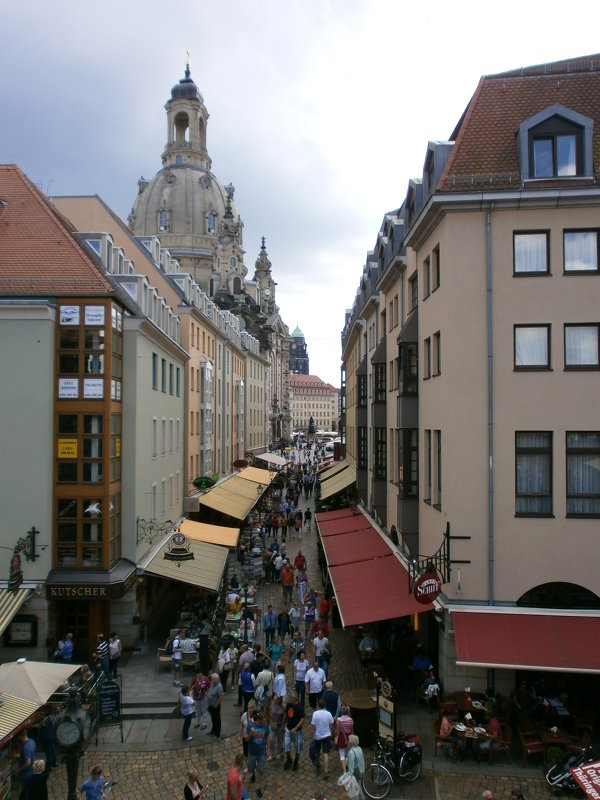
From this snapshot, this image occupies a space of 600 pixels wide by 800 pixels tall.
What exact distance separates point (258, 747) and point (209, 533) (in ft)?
56.1

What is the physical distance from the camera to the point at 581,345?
15516 mm

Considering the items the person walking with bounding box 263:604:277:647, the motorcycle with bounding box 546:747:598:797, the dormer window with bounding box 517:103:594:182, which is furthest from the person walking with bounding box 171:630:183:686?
the dormer window with bounding box 517:103:594:182

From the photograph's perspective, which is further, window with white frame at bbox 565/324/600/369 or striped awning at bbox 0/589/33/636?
striped awning at bbox 0/589/33/636

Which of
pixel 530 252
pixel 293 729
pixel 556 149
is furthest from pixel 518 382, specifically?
pixel 293 729

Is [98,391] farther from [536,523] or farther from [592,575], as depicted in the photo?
[592,575]

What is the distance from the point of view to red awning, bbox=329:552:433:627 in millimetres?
16531

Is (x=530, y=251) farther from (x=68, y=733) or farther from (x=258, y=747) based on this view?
(x=68, y=733)

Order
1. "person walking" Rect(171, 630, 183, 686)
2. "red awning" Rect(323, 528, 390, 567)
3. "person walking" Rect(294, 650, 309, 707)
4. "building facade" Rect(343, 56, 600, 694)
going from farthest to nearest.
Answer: "red awning" Rect(323, 528, 390, 567)
"person walking" Rect(171, 630, 183, 686)
"person walking" Rect(294, 650, 309, 707)
"building facade" Rect(343, 56, 600, 694)

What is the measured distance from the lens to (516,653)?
549 inches

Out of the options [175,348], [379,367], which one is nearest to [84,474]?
[175,348]

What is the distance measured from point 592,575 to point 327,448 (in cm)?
9138

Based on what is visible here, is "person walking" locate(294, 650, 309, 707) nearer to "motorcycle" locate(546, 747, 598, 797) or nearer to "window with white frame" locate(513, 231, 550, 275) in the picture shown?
"motorcycle" locate(546, 747, 598, 797)

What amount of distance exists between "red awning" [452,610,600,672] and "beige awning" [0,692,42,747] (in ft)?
27.5

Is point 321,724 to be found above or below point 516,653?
below
